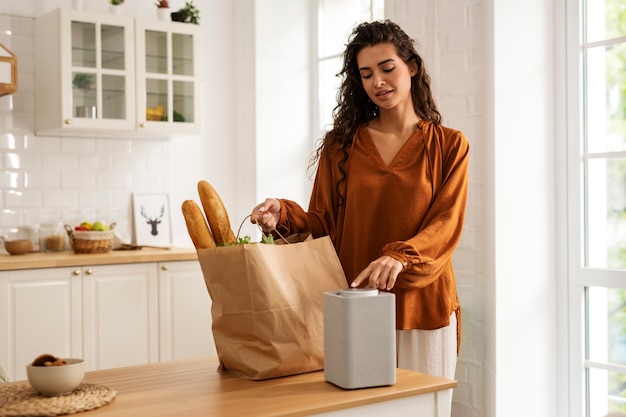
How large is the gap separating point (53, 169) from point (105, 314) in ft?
3.15

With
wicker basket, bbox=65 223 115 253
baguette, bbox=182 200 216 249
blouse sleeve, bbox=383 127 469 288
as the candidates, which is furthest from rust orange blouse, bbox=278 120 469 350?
wicker basket, bbox=65 223 115 253

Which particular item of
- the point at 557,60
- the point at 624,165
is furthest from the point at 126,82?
the point at 624,165

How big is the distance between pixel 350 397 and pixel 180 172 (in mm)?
3557

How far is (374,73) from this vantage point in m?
2.31

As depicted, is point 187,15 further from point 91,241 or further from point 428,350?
point 428,350

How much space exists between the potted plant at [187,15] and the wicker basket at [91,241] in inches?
52.1

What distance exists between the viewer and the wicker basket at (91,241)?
13.5 ft

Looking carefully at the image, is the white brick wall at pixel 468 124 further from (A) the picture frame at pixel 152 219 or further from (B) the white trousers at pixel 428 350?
(A) the picture frame at pixel 152 219

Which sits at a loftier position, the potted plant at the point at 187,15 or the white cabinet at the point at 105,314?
the potted plant at the point at 187,15

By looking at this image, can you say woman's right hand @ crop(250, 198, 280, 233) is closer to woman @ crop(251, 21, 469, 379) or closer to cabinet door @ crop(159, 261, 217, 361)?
woman @ crop(251, 21, 469, 379)

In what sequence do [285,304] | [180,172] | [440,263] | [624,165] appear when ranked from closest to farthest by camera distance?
[285,304] → [440,263] → [624,165] → [180,172]

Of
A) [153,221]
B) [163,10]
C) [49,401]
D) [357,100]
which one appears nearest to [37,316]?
[153,221]

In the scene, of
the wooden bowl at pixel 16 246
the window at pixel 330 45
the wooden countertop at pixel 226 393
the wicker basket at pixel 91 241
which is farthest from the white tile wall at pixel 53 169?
the wooden countertop at pixel 226 393

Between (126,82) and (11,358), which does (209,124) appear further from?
(11,358)
